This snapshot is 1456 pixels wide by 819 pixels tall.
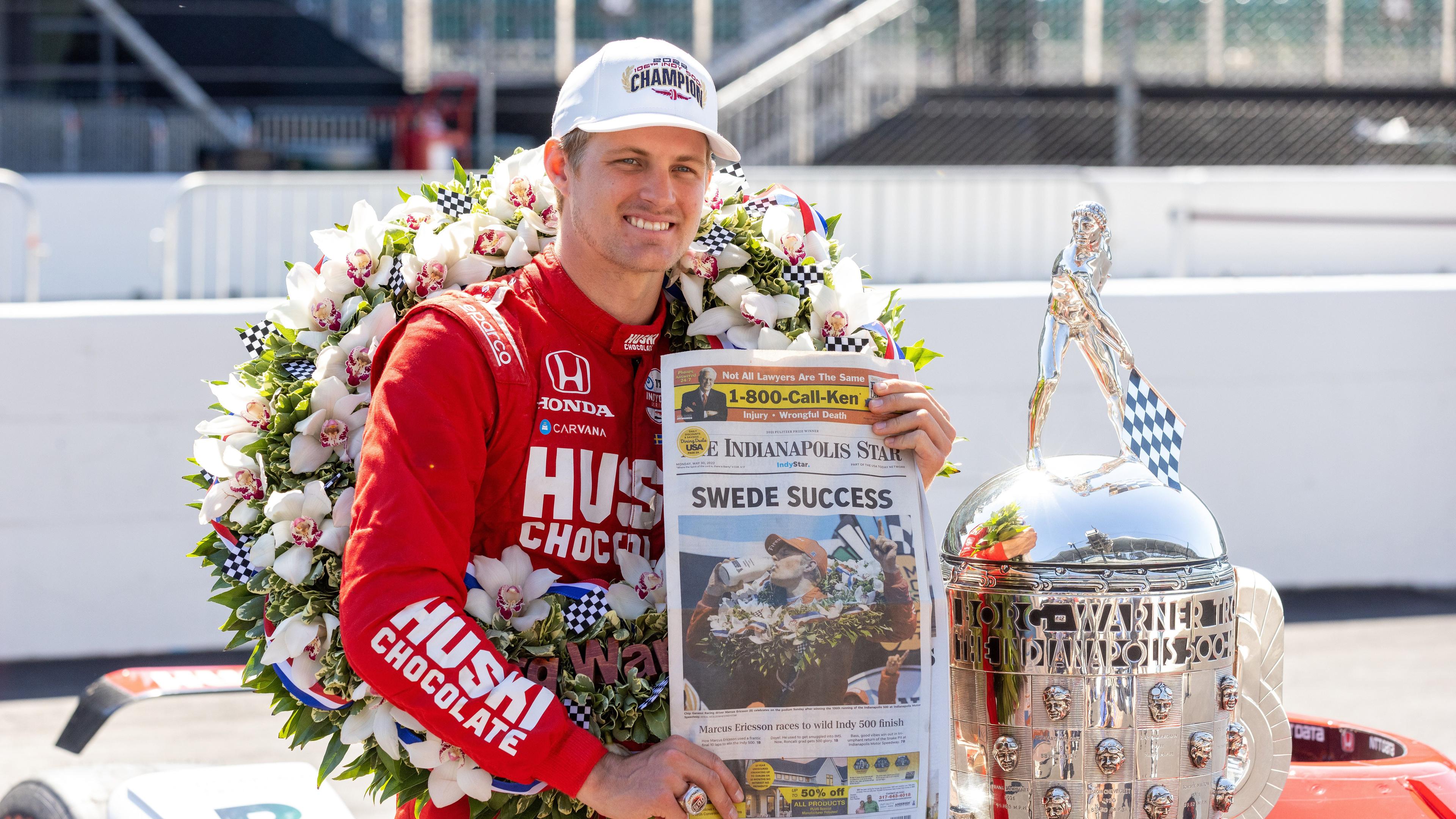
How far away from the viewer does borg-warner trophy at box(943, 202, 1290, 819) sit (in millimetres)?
2076

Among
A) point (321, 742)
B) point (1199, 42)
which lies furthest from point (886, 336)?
point (1199, 42)

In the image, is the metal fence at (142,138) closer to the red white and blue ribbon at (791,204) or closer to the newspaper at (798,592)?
the red white and blue ribbon at (791,204)

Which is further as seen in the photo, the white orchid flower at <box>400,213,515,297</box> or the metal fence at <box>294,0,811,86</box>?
the metal fence at <box>294,0,811,86</box>

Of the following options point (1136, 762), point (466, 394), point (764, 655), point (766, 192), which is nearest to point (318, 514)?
point (466, 394)

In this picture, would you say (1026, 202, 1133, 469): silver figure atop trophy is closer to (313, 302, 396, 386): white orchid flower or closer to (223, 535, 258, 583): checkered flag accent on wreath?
(313, 302, 396, 386): white orchid flower

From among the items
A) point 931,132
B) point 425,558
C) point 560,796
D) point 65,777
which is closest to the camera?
point 425,558

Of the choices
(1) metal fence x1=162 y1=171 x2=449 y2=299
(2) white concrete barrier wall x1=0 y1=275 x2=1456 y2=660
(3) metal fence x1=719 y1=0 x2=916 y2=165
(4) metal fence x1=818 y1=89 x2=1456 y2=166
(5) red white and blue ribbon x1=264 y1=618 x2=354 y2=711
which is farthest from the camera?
(4) metal fence x1=818 y1=89 x2=1456 y2=166

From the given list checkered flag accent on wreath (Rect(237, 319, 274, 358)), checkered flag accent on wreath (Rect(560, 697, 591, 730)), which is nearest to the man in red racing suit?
checkered flag accent on wreath (Rect(560, 697, 591, 730))

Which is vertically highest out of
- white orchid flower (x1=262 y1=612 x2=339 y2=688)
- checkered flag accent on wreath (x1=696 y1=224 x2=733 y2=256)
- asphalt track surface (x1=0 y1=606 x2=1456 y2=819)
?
checkered flag accent on wreath (x1=696 y1=224 x2=733 y2=256)

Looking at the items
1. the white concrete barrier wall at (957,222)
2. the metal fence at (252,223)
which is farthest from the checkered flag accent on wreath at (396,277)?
the white concrete barrier wall at (957,222)

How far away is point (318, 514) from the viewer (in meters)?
2.35

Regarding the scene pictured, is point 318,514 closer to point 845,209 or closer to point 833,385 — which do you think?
point 833,385

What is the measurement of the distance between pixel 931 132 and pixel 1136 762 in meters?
11.7

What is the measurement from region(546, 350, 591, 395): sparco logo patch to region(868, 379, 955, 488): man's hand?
46 cm
